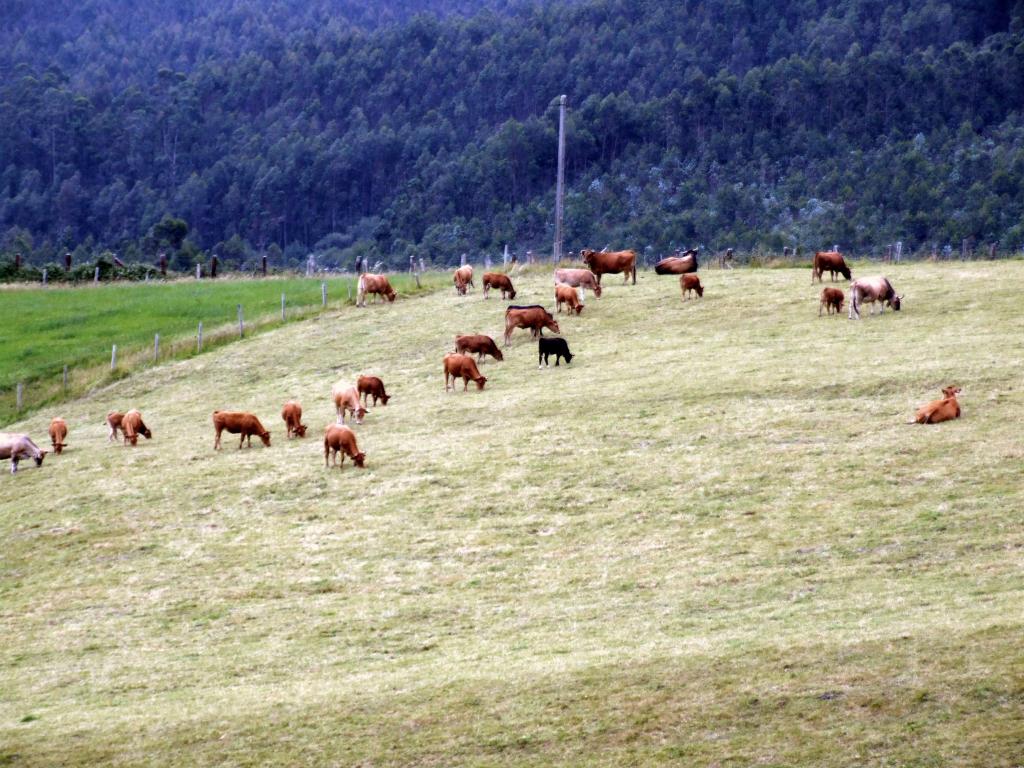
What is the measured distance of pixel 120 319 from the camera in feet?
201

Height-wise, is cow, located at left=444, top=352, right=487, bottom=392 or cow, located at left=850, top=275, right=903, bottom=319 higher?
cow, located at left=850, top=275, right=903, bottom=319

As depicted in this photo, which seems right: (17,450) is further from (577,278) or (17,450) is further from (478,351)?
(577,278)

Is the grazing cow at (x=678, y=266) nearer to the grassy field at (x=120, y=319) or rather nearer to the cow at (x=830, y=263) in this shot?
the cow at (x=830, y=263)

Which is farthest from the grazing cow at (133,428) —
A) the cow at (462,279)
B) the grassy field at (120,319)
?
the cow at (462,279)

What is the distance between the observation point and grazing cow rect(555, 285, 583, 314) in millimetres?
47062

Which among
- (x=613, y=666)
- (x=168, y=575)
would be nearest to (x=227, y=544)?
(x=168, y=575)

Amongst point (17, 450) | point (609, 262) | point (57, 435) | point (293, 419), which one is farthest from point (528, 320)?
point (17, 450)

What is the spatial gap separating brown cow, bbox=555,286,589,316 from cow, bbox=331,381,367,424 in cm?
1260

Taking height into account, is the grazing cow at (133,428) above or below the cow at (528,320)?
below

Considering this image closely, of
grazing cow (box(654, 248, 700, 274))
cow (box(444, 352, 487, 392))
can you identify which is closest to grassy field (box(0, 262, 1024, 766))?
cow (box(444, 352, 487, 392))

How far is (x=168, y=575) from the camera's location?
2512 centimetres

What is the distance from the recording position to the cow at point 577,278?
5019 cm

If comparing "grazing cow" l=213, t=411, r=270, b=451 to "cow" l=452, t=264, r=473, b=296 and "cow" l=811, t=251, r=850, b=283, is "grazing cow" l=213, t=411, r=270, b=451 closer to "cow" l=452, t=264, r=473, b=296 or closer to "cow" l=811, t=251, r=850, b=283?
"cow" l=452, t=264, r=473, b=296

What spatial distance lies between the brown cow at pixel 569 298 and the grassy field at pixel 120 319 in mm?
11853
